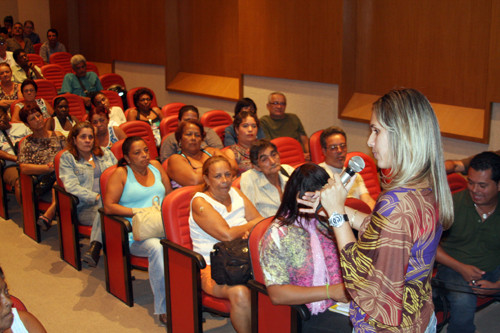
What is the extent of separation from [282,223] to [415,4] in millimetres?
4728

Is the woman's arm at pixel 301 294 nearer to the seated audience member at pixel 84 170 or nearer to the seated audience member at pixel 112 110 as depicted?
the seated audience member at pixel 84 170

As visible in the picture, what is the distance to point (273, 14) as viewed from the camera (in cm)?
782

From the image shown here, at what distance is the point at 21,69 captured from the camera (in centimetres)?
846

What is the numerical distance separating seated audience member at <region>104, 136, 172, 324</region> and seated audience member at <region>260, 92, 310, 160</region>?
207 cm

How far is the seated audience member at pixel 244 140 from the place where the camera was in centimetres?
510

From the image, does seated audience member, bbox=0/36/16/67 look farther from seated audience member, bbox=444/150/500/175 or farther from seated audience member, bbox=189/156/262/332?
seated audience member, bbox=444/150/500/175

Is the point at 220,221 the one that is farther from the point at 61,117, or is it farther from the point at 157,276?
the point at 61,117

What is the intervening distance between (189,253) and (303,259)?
933mm

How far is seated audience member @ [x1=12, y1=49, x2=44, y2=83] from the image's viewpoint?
8.32 m

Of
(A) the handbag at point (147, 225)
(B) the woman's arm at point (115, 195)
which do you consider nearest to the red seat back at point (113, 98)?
(B) the woman's arm at point (115, 195)

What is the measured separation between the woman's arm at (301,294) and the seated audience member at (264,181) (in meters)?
1.59

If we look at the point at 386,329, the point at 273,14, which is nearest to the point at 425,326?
the point at 386,329

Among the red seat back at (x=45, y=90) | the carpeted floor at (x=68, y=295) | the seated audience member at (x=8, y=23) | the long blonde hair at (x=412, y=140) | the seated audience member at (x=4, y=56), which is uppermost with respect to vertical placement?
the seated audience member at (x=8, y=23)

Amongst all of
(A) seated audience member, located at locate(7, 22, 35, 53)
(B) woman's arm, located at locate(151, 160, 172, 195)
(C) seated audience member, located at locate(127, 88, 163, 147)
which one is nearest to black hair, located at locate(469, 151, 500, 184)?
(B) woman's arm, located at locate(151, 160, 172, 195)
